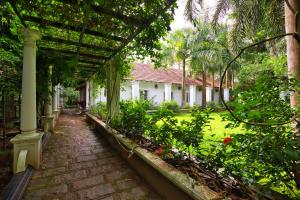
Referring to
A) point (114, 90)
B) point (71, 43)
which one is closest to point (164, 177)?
point (114, 90)

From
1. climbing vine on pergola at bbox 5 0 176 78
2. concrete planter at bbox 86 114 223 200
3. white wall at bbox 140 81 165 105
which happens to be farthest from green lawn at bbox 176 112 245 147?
white wall at bbox 140 81 165 105

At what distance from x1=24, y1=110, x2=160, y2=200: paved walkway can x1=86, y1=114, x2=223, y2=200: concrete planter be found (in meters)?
0.16

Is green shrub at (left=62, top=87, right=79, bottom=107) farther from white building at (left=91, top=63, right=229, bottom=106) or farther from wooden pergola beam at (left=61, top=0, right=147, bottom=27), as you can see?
wooden pergola beam at (left=61, top=0, right=147, bottom=27)

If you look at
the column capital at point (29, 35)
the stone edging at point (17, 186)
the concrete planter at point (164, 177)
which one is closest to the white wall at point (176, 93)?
the concrete planter at point (164, 177)

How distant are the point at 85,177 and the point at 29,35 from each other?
283 centimetres

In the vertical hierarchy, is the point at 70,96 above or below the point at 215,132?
above

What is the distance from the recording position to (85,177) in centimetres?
337

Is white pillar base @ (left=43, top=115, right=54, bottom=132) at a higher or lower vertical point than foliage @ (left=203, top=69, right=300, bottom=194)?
lower

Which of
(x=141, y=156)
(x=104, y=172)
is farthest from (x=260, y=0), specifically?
(x=104, y=172)

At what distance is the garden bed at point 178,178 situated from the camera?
1.91 m

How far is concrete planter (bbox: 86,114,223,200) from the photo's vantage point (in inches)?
77.4

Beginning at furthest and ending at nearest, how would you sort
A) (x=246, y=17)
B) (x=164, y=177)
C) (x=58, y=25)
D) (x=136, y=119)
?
(x=246, y=17) < (x=136, y=119) < (x=58, y=25) < (x=164, y=177)

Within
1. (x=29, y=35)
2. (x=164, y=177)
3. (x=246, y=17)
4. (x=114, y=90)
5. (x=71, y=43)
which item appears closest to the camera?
(x=164, y=177)

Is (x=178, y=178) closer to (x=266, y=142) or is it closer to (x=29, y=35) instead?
(x=266, y=142)
